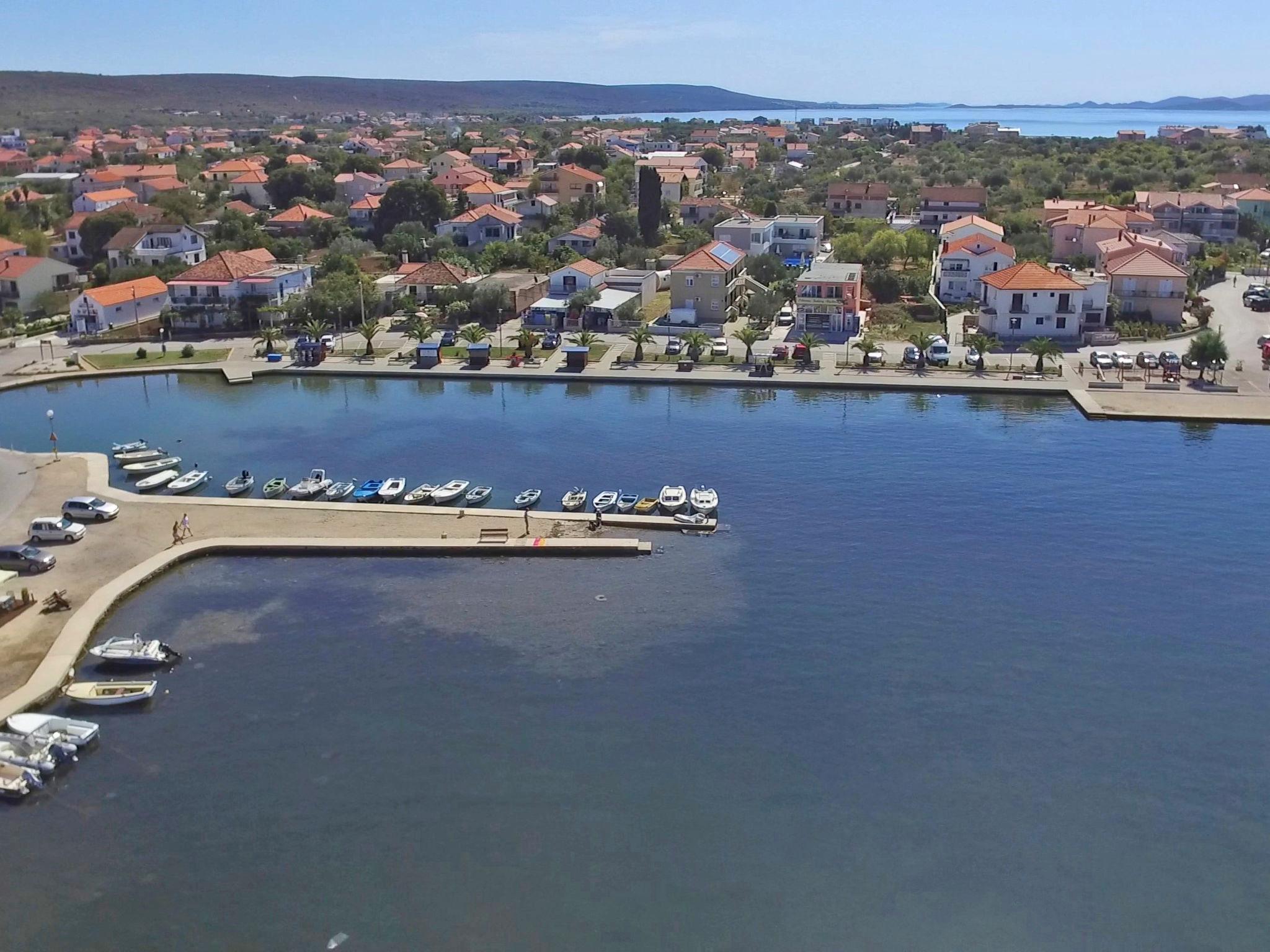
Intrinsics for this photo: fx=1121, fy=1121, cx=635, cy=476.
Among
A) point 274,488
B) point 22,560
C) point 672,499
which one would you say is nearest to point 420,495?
point 274,488

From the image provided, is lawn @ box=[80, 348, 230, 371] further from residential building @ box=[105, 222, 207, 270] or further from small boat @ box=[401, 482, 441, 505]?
small boat @ box=[401, 482, 441, 505]

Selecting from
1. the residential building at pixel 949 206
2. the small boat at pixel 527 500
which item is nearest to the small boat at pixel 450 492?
the small boat at pixel 527 500

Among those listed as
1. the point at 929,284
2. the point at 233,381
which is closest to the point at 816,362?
the point at 929,284

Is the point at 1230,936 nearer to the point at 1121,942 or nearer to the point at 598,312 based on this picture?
the point at 1121,942

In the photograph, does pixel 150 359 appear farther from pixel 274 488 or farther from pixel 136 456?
pixel 274 488

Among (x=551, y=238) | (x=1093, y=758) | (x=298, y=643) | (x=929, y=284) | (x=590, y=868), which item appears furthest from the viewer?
(x=551, y=238)

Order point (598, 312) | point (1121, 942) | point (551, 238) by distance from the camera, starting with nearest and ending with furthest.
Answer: point (1121, 942) → point (598, 312) → point (551, 238)

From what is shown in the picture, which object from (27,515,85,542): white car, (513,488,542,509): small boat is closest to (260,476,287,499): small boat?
(27,515,85,542): white car
